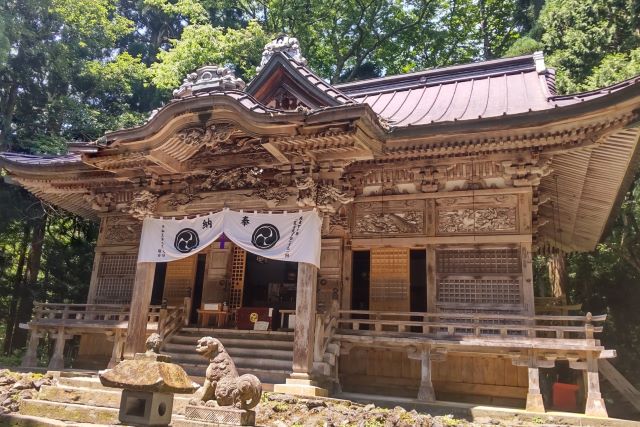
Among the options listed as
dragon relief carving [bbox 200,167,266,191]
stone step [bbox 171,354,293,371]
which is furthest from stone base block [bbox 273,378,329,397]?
dragon relief carving [bbox 200,167,266,191]

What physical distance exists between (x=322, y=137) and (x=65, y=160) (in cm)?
738

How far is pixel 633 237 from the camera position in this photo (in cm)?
1780

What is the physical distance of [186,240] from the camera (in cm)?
1002

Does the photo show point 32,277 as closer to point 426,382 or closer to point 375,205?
point 375,205

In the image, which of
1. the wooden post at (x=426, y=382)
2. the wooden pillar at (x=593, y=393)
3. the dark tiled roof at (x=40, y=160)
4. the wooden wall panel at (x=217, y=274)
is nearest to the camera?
the wooden pillar at (x=593, y=393)

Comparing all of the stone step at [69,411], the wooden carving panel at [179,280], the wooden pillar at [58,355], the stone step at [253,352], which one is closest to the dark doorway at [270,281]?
the wooden carving panel at [179,280]

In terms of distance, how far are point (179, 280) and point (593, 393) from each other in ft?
31.7

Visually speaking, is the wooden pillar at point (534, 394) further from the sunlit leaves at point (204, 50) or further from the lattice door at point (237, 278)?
the sunlit leaves at point (204, 50)

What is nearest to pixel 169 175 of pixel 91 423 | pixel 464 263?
pixel 91 423

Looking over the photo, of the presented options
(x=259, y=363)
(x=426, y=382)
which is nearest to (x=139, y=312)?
(x=259, y=363)

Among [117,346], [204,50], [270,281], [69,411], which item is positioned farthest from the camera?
[204,50]

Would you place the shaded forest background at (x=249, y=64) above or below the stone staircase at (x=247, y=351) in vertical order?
above

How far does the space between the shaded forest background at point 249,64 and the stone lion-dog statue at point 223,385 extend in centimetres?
1263

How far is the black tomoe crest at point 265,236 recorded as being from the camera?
9.24 m
